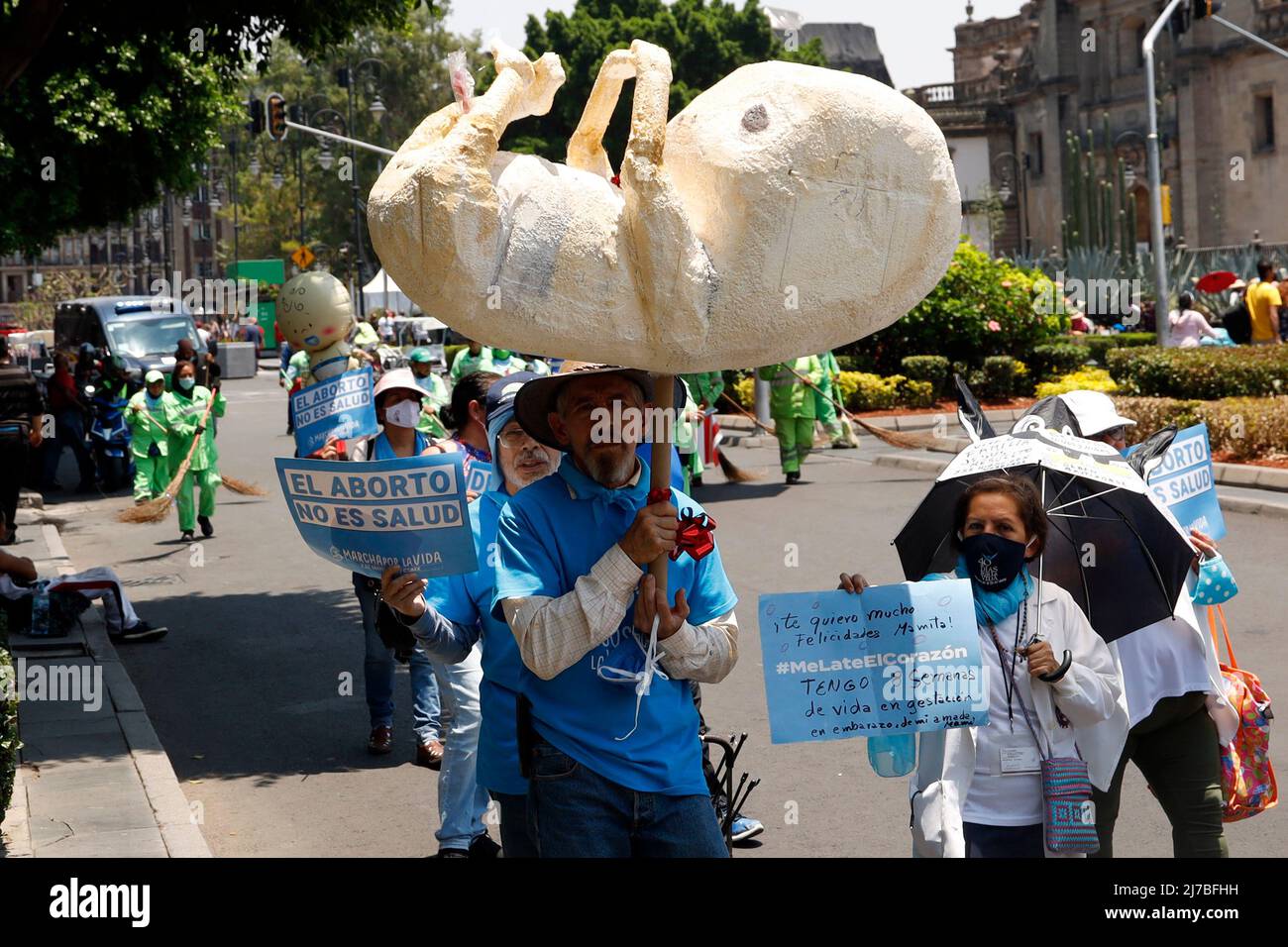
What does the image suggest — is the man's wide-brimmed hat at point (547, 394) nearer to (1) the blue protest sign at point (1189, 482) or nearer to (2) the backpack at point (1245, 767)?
(1) the blue protest sign at point (1189, 482)

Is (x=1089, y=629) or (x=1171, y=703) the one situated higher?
(x=1089, y=629)

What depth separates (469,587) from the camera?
4.34 meters

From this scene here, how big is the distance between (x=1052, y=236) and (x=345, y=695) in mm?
63024

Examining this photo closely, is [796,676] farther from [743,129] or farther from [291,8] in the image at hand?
[291,8]

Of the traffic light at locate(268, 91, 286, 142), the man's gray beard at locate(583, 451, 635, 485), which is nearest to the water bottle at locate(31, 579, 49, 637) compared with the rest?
the man's gray beard at locate(583, 451, 635, 485)

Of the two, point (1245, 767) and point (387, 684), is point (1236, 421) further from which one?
point (1245, 767)

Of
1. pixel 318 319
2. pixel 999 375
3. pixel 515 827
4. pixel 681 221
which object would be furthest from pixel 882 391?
pixel 681 221

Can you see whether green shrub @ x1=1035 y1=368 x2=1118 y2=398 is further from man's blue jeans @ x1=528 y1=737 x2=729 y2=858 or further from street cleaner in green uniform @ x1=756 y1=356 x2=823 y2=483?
man's blue jeans @ x1=528 y1=737 x2=729 y2=858

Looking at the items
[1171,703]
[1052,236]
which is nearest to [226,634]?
[1171,703]

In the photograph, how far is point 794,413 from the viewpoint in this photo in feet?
54.6

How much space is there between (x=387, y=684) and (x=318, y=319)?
2.18 metres

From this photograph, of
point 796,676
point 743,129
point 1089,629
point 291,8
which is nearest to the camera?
point 743,129

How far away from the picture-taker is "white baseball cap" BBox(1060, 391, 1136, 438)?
16.0ft

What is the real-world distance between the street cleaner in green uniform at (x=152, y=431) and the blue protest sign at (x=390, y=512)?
12292 millimetres
